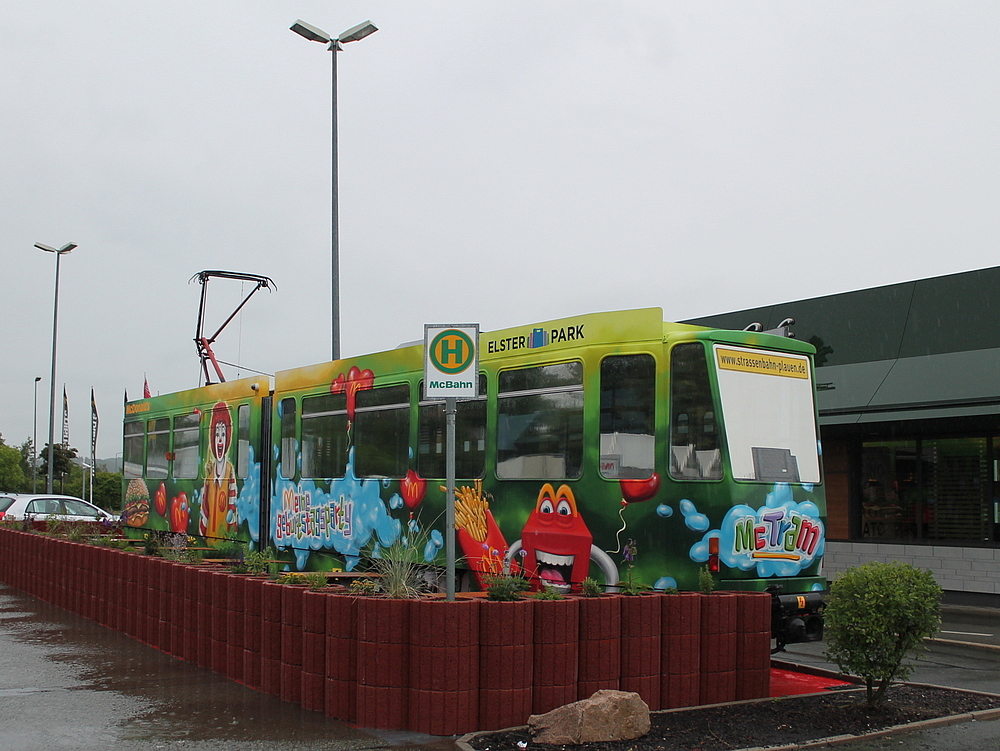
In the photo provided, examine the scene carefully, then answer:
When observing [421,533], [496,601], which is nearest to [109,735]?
[496,601]

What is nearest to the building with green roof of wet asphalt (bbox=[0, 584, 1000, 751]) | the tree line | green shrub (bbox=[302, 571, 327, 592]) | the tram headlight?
wet asphalt (bbox=[0, 584, 1000, 751])

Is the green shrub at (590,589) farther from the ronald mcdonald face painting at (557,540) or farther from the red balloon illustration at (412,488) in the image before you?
the red balloon illustration at (412,488)

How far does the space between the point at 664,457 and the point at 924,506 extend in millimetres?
11472

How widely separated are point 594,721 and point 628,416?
10.7ft

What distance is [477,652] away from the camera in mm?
7219

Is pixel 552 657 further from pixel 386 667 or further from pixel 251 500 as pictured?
pixel 251 500

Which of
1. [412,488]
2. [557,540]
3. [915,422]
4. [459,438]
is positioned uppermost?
[915,422]

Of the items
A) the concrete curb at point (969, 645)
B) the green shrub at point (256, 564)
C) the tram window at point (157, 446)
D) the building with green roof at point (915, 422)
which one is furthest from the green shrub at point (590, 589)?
the tram window at point (157, 446)

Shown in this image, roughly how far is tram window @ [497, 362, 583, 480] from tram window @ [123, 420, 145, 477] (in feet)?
39.5

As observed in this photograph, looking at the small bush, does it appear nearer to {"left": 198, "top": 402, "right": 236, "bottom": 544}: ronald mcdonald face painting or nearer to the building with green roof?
{"left": 198, "top": 402, "right": 236, "bottom": 544}: ronald mcdonald face painting

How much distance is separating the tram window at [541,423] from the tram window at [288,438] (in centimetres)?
467

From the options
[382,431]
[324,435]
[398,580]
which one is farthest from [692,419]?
[324,435]

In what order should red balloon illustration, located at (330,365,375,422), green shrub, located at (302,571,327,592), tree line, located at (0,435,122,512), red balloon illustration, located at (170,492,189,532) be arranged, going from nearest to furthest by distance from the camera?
1. green shrub, located at (302,571,327,592)
2. red balloon illustration, located at (330,365,375,422)
3. red balloon illustration, located at (170,492,189,532)
4. tree line, located at (0,435,122,512)

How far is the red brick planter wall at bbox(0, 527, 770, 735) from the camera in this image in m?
7.18
